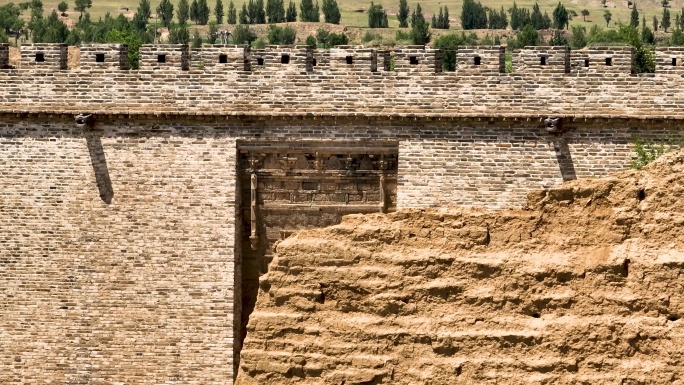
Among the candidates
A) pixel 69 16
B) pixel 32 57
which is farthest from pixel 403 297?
pixel 69 16

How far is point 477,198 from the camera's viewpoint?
28953 mm

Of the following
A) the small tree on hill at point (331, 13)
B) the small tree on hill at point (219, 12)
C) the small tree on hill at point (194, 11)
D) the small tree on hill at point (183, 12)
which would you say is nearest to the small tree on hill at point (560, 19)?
the small tree on hill at point (331, 13)

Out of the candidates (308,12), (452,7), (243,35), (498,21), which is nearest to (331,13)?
(308,12)

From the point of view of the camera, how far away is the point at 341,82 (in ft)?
96.7

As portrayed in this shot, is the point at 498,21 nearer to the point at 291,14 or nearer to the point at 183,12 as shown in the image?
the point at 291,14

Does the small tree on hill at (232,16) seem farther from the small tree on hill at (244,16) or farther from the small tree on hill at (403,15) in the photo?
the small tree on hill at (403,15)

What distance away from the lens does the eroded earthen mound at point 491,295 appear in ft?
88.3

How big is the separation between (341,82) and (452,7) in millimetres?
95918

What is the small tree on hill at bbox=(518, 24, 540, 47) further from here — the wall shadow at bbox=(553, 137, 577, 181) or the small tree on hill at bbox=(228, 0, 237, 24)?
the wall shadow at bbox=(553, 137, 577, 181)

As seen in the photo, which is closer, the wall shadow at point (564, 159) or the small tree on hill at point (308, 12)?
the wall shadow at point (564, 159)

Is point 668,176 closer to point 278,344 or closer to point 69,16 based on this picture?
point 278,344

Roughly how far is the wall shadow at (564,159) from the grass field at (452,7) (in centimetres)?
8458

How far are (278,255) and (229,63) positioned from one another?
3.43 meters

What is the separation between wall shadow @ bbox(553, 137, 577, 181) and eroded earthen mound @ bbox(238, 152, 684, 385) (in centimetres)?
82
